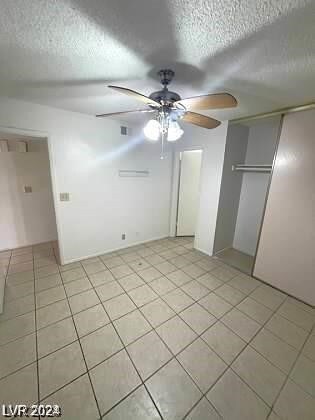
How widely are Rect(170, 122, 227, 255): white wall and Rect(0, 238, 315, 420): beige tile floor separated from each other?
861 mm

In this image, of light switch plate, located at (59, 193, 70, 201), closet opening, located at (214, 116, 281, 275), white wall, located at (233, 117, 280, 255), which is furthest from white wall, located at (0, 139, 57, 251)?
white wall, located at (233, 117, 280, 255)

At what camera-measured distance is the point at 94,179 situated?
2.82 meters

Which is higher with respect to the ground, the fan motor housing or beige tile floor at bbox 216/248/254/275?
the fan motor housing

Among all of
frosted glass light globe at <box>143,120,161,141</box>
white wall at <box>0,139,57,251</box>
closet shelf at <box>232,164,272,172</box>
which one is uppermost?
frosted glass light globe at <box>143,120,161,141</box>

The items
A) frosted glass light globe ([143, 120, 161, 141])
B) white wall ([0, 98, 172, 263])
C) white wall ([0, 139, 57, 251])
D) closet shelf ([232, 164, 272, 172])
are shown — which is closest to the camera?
frosted glass light globe ([143, 120, 161, 141])

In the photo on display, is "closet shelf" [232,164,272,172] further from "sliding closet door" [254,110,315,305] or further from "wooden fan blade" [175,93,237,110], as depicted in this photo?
"wooden fan blade" [175,93,237,110]

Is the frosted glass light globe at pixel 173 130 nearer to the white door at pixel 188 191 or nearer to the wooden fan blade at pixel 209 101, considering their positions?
the wooden fan blade at pixel 209 101

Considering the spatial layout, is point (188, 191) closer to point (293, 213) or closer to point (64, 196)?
point (293, 213)

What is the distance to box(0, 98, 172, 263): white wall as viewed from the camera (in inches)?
93.0

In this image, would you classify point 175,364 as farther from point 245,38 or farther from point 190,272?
point 245,38

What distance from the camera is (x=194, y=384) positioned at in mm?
1279

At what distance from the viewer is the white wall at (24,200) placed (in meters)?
3.14

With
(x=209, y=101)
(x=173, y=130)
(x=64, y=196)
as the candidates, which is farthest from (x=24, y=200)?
(x=209, y=101)

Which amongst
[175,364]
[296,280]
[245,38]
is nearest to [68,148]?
[245,38]
